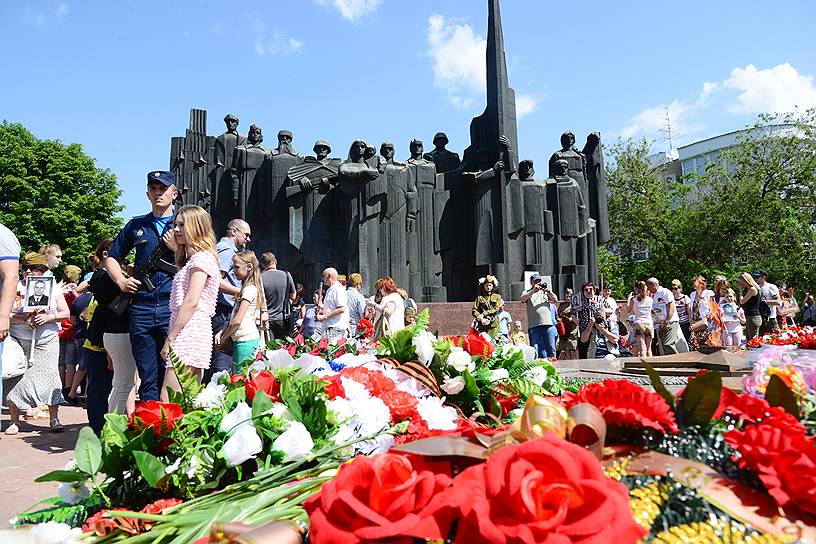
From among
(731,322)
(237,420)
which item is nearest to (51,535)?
(237,420)

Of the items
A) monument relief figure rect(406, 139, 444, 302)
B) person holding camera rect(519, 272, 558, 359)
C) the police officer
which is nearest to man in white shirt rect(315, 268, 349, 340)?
the police officer

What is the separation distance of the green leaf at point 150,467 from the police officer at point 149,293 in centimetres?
219

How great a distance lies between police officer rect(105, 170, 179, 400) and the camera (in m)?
3.32

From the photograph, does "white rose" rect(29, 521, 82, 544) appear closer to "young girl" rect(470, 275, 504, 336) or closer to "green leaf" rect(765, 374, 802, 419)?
"green leaf" rect(765, 374, 802, 419)

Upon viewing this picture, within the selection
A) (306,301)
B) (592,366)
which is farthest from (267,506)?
(306,301)

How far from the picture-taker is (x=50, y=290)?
5113mm

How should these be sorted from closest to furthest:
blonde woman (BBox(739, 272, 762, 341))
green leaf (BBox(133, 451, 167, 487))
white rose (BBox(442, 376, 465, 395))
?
1. green leaf (BBox(133, 451, 167, 487))
2. white rose (BBox(442, 376, 465, 395))
3. blonde woman (BBox(739, 272, 762, 341))

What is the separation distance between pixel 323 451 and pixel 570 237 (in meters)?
16.5

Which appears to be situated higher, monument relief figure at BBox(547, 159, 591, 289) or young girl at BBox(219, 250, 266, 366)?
monument relief figure at BBox(547, 159, 591, 289)

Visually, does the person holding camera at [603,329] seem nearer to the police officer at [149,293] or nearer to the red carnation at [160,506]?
the police officer at [149,293]

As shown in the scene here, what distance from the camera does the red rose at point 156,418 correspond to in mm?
1291

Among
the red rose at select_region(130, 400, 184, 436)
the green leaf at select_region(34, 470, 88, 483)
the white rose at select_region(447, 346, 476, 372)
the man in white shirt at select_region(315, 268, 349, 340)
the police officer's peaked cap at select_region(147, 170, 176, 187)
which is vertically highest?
the police officer's peaked cap at select_region(147, 170, 176, 187)

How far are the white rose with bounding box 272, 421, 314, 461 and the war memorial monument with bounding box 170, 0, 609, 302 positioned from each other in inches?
541

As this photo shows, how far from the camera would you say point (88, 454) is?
125cm
